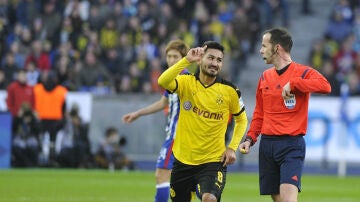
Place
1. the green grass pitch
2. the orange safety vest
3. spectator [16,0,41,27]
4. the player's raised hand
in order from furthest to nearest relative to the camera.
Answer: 1. spectator [16,0,41,27]
2. the orange safety vest
3. the green grass pitch
4. the player's raised hand

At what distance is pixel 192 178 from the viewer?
1106 cm

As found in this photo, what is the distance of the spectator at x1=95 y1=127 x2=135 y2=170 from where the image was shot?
2433 centimetres

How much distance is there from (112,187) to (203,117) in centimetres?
805

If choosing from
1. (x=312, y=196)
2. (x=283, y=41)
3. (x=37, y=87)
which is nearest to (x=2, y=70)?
(x=37, y=87)

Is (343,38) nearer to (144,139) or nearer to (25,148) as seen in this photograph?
(144,139)

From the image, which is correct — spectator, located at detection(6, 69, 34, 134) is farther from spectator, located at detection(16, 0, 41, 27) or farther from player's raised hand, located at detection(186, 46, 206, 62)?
player's raised hand, located at detection(186, 46, 206, 62)

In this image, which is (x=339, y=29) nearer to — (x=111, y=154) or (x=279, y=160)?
(x=111, y=154)

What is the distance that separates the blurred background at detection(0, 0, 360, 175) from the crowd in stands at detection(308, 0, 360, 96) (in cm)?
4

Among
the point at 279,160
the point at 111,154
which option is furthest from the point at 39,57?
the point at 279,160

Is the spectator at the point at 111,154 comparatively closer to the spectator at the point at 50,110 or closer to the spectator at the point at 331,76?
the spectator at the point at 50,110

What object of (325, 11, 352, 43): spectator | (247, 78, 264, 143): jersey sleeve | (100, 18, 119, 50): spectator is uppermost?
(325, 11, 352, 43): spectator

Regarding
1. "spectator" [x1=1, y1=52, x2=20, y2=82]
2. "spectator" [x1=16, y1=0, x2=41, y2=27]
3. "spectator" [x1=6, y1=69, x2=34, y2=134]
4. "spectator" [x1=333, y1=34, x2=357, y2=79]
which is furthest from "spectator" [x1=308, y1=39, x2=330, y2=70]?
"spectator" [x1=16, y1=0, x2=41, y2=27]

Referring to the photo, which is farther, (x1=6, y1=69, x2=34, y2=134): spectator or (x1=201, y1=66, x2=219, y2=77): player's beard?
(x1=6, y1=69, x2=34, y2=134): spectator

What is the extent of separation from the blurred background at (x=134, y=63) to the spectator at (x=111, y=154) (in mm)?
123
